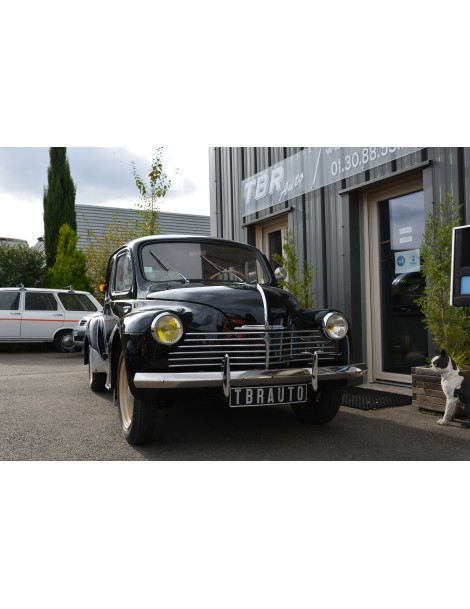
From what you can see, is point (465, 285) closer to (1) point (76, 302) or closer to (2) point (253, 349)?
(2) point (253, 349)

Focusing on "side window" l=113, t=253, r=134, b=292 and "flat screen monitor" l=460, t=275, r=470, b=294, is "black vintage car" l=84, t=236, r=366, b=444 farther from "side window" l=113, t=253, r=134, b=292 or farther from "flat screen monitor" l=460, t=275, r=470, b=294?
"flat screen monitor" l=460, t=275, r=470, b=294

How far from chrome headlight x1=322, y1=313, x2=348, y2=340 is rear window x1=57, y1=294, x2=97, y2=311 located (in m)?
9.62

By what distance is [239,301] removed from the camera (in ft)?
12.8

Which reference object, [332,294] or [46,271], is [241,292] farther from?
[46,271]

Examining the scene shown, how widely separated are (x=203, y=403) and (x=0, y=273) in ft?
44.8

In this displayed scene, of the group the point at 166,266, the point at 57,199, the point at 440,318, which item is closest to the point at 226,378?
the point at 166,266

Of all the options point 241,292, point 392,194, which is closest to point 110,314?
point 241,292

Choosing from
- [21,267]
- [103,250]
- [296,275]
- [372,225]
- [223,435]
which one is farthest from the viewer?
[21,267]

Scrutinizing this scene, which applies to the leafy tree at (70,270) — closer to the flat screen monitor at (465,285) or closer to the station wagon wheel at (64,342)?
the station wagon wheel at (64,342)

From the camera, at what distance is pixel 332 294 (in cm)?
726

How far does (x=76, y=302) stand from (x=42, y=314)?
33.5 inches

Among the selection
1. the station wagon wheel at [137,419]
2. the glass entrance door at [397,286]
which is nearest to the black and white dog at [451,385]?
the glass entrance door at [397,286]

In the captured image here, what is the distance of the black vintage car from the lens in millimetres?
3520

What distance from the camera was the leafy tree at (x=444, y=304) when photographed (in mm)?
4781
